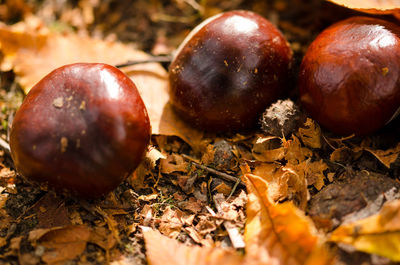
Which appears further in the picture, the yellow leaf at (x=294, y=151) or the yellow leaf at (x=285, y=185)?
the yellow leaf at (x=294, y=151)

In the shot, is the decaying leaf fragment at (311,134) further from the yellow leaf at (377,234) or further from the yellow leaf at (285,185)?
the yellow leaf at (377,234)

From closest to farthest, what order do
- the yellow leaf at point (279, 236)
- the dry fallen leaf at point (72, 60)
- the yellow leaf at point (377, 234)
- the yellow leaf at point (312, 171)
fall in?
1. the yellow leaf at point (377, 234)
2. the yellow leaf at point (279, 236)
3. the yellow leaf at point (312, 171)
4. the dry fallen leaf at point (72, 60)

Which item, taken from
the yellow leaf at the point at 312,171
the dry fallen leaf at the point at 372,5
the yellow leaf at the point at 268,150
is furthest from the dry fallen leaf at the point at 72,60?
the dry fallen leaf at the point at 372,5

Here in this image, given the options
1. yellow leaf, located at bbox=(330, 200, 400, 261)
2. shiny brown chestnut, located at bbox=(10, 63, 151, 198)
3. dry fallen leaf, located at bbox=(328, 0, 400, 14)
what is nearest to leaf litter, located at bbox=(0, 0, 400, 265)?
yellow leaf, located at bbox=(330, 200, 400, 261)

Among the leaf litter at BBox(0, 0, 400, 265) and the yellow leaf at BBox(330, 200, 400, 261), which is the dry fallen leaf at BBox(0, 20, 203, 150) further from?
the yellow leaf at BBox(330, 200, 400, 261)

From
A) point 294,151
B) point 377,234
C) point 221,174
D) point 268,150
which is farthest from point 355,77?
point 221,174

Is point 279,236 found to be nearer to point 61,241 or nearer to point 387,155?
point 387,155
